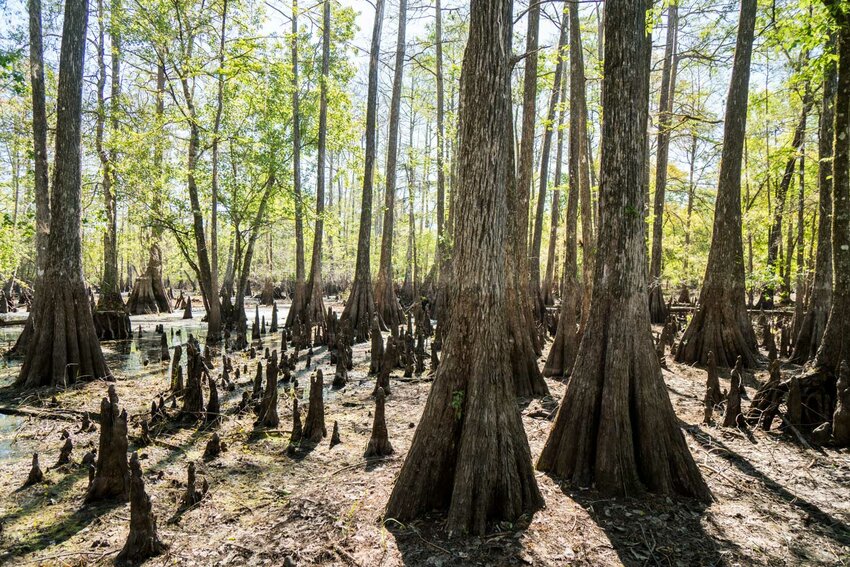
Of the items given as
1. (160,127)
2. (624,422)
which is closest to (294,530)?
(624,422)

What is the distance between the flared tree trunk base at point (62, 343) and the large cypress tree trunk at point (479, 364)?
20.9 ft

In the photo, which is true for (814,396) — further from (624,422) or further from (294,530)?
(294,530)

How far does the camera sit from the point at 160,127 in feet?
36.5

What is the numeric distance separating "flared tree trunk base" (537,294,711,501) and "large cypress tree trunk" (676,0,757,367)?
17.4 feet

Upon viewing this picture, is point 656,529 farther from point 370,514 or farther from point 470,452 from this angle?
point 370,514

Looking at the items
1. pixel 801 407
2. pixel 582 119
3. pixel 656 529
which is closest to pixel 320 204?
pixel 582 119

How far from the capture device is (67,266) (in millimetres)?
7262

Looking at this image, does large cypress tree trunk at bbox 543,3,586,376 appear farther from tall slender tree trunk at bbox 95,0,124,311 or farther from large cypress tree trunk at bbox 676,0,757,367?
tall slender tree trunk at bbox 95,0,124,311

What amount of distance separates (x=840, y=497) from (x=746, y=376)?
414cm

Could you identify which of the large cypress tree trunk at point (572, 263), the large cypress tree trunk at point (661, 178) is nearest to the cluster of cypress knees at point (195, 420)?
the large cypress tree trunk at point (572, 263)

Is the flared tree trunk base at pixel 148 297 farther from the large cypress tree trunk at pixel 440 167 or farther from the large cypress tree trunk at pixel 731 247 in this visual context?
the large cypress tree trunk at pixel 731 247

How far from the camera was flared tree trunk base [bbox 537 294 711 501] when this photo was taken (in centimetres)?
353

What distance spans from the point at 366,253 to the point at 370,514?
34.7ft

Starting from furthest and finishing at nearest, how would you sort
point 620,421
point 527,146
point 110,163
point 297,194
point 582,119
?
1. point 297,194
2. point 110,163
3. point 527,146
4. point 582,119
5. point 620,421
